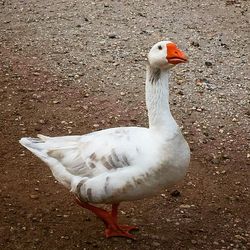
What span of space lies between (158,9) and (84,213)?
5.75 m

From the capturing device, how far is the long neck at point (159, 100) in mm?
4566

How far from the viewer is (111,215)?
496 centimetres

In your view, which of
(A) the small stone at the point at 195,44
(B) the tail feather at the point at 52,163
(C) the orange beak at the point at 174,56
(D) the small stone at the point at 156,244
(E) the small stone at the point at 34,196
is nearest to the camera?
(C) the orange beak at the point at 174,56

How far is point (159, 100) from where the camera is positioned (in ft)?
15.1

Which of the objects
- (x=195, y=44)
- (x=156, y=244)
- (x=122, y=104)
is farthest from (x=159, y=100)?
(x=195, y=44)

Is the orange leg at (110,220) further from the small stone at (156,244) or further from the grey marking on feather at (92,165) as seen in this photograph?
the grey marking on feather at (92,165)

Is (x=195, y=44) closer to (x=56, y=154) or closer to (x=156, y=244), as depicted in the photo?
(x=56, y=154)

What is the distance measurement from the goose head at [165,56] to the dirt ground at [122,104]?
5.26ft

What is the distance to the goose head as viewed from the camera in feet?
14.5

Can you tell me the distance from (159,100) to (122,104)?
2.67 metres

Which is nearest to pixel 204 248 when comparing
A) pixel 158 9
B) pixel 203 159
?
pixel 203 159

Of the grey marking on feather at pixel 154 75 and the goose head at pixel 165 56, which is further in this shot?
the grey marking on feather at pixel 154 75

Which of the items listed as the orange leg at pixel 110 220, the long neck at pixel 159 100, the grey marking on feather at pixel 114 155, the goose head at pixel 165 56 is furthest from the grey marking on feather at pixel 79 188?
the goose head at pixel 165 56

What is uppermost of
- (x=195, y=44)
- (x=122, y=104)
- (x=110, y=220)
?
(x=195, y=44)
